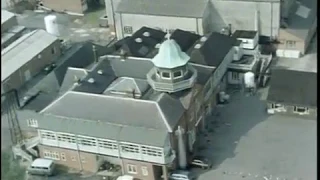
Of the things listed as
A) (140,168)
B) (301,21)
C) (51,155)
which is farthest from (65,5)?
(140,168)

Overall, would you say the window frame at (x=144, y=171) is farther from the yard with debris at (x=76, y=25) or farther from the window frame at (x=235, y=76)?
the yard with debris at (x=76, y=25)

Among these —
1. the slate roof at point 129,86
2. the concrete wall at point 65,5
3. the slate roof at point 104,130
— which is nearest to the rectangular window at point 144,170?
the slate roof at point 104,130

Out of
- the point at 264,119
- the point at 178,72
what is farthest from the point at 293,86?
the point at 178,72

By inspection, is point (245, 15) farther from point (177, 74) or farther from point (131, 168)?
point (131, 168)

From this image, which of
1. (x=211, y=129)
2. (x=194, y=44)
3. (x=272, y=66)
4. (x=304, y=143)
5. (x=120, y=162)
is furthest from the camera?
(x=272, y=66)

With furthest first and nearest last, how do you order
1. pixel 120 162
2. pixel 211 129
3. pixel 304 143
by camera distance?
1. pixel 211 129
2. pixel 304 143
3. pixel 120 162

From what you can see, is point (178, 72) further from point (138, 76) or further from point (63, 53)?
point (63, 53)

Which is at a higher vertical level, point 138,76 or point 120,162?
point 138,76
